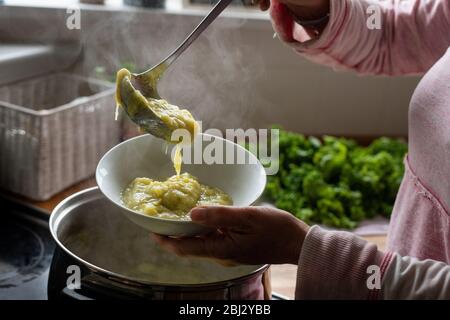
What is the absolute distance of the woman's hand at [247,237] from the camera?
25.8 inches

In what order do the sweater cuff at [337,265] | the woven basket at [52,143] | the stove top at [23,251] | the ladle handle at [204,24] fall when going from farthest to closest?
1. the woven basket at [52,143]
2. the stove top at [23,251]
3. the ladle handle at [204,24]
4. the sweater cuff at [337,265]

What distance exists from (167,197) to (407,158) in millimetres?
380

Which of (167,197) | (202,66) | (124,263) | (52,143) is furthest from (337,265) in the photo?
(52,143)

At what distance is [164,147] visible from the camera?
824mm

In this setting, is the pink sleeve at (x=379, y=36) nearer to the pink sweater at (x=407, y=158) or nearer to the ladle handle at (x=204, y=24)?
the pink sweater at (x=407, y=158)

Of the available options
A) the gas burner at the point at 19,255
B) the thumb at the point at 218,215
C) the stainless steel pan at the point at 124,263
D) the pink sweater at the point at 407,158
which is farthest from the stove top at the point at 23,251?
the pink sweater at the point at 407,158

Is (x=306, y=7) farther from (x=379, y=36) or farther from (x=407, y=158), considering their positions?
(x=407, y=158)

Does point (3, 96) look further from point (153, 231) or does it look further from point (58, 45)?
point (153, 231)

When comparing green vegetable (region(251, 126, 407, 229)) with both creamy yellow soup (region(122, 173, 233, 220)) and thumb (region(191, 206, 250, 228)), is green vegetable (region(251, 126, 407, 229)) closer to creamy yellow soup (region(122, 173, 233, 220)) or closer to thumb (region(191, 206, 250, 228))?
creamy yellow soup (region(122, 173, 233, 220))

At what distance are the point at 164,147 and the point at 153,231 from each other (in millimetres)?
151

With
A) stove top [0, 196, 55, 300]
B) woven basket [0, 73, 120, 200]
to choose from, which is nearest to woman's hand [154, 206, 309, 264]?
stove top [0, 196, 55, 300]

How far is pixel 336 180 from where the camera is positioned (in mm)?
1354
